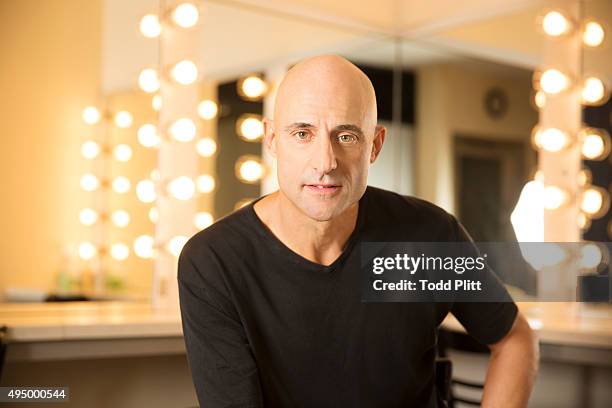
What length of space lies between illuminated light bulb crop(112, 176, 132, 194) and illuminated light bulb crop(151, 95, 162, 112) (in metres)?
0.23

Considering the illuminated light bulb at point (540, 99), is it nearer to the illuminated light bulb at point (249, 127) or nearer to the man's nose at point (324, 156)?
the illuminated light bulb at point (249, 127)

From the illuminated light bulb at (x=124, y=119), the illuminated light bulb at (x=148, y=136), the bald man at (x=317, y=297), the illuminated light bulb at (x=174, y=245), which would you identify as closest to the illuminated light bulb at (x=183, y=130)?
the illuminated light bulb at (x=148, y=136)

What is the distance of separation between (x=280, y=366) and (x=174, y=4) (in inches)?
59.6

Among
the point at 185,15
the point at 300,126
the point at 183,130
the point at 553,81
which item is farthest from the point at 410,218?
the point at 553,81

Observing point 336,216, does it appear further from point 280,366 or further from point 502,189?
point 502,189

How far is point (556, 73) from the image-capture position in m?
2.38

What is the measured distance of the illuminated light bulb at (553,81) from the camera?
92.8 inches

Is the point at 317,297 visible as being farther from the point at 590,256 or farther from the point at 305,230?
the point at 590,256

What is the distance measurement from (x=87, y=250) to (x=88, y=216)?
83 mm

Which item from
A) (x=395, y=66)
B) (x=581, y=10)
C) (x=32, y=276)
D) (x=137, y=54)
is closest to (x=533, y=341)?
(x=32, y=276)

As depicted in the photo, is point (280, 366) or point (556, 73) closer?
point (280, 366)

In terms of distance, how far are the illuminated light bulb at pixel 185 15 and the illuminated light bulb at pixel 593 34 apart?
3.57ft

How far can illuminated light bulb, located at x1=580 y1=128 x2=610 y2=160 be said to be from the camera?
2.29 meters

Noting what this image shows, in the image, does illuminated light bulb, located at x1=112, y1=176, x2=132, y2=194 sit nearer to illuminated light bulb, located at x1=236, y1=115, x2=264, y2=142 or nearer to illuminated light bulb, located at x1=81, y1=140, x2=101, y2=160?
illuminated light bulb, located at x1=81, y1=140, x2=101, y2=160
